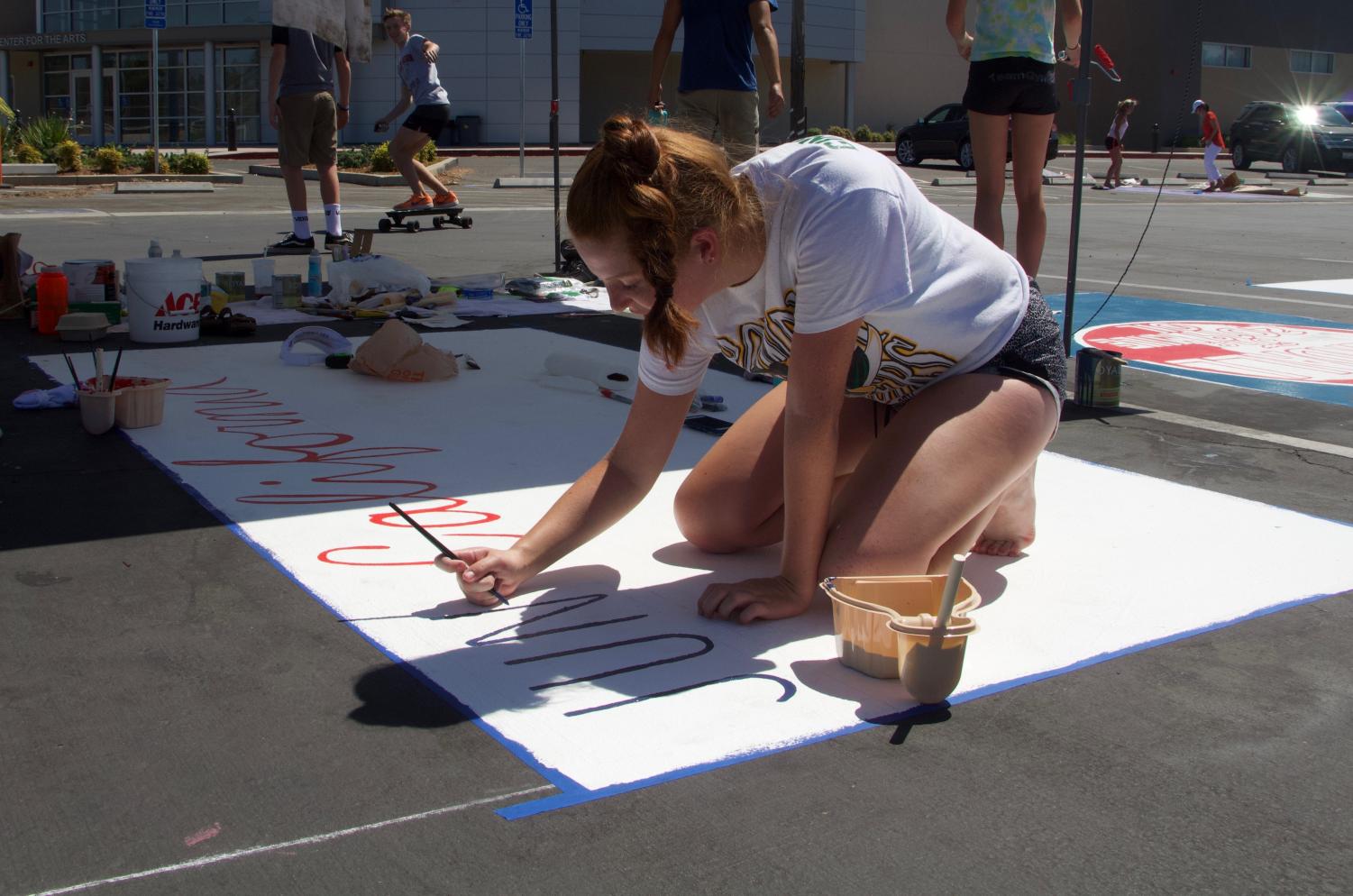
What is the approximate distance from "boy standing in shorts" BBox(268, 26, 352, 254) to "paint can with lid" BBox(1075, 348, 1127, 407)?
518cm

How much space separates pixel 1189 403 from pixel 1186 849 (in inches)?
126

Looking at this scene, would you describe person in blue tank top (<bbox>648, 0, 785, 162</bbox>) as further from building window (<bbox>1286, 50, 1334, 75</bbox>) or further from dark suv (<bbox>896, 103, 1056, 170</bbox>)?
building window (<bbox>1286, 50, 1334, 75</bbox>)

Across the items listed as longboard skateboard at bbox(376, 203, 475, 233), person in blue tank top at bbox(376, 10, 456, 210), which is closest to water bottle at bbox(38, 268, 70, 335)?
longboard skateboard at bbox(376, 203, 475, 233)

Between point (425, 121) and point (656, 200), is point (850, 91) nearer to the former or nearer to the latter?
point (425, 121)

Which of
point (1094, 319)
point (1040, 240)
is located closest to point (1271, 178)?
point (1094, 319)

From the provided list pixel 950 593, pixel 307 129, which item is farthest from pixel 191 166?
pixel 950 593

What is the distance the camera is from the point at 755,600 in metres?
2.44

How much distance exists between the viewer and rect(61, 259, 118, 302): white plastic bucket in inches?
227

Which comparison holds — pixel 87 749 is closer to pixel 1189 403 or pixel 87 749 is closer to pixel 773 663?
pixel 773 663

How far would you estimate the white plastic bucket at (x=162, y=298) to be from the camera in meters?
5.26

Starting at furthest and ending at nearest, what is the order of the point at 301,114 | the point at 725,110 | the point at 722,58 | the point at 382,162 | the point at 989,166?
the point at 382,162 → the point at 301,114 → the point at 725,110 → the point at 722,58 → the point at 989,166

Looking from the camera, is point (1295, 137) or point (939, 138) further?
point (1295, 137)

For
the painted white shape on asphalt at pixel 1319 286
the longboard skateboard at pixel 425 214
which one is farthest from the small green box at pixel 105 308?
the painted white shape on asphalt at pixel 1319 286

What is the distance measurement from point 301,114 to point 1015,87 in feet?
16.3
